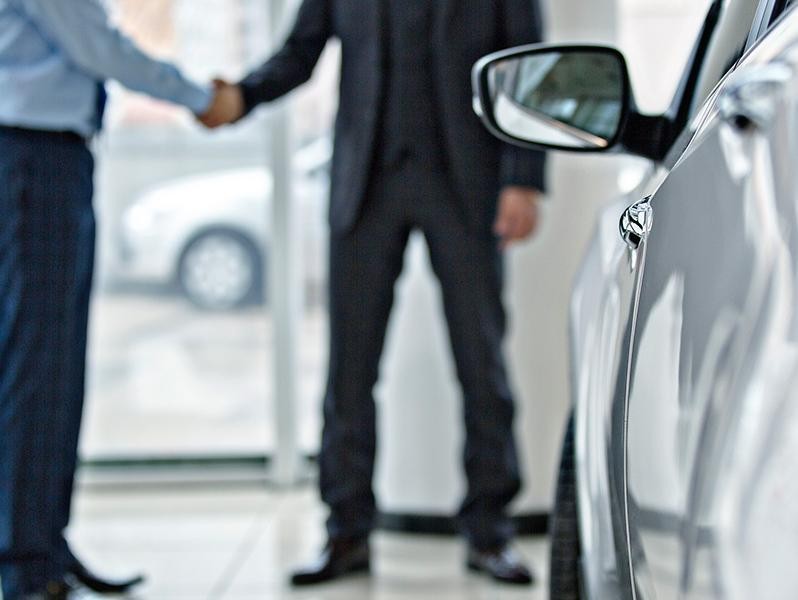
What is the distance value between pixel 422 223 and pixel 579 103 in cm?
129

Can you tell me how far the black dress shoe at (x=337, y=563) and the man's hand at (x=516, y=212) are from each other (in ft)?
2.32

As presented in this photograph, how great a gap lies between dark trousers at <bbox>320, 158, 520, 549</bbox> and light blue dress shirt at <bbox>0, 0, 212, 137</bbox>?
22.1 inches

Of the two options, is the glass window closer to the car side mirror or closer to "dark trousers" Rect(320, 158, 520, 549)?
"dark trousers" Rect(320, 158, 520, 549)

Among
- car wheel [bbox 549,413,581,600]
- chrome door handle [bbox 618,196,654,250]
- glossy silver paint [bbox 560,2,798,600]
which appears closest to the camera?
glossy silver paint [bbox 560,2,798,600]

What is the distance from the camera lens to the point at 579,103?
3.59 feet

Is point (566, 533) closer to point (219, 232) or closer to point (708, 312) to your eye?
point (708, 312)

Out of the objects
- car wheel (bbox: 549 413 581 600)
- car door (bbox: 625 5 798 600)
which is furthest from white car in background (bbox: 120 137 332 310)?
car door (bbox: 625 5 798 600)

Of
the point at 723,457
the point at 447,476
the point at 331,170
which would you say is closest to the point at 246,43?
the point at 331,170

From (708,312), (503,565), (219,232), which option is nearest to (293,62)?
(219,232)

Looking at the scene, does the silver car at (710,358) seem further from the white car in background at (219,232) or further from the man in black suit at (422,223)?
the white car in background at (219,232)

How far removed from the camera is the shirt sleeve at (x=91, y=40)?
216cm

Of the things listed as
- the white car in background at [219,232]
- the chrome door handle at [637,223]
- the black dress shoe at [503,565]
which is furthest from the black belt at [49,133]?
the chrome door handle at [637,223]

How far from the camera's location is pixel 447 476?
2.77 meters

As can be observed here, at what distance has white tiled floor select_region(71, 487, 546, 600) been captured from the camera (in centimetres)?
235
